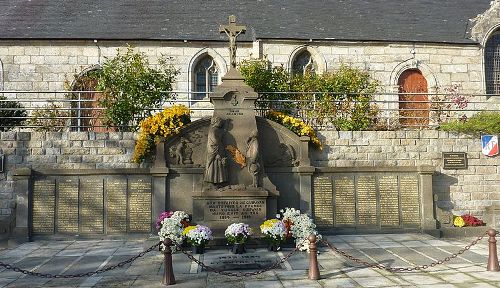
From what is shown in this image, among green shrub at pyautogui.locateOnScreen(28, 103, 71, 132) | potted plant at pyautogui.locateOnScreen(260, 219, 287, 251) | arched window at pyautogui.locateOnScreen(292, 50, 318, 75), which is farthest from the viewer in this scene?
arched window at pyautogui.locateOnScreen(292, 50, 318, 75)

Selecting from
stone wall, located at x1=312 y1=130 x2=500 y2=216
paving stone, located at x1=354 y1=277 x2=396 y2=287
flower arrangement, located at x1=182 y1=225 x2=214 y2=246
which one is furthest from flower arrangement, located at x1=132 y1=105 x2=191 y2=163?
paving stone, located at x1=354 y1=277 x2=396 y2=287

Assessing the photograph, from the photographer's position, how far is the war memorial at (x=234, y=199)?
944 centimetres

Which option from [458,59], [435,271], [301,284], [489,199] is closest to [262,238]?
[301,284]

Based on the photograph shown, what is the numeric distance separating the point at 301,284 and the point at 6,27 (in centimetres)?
1730

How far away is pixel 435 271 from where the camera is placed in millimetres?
7543

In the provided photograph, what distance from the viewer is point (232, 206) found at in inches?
394

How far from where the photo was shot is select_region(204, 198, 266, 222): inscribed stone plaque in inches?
392

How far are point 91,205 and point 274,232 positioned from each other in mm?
5201

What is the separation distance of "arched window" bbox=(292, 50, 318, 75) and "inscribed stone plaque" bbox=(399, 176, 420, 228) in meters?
8.19

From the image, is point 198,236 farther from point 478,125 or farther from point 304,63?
point 304,63

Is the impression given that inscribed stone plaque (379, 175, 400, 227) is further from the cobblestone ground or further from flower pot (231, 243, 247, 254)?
flower pot (231, 243, 247, 254)

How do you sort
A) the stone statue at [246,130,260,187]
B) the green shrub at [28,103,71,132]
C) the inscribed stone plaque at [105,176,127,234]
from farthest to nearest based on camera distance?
the green shrub at [28,103,71,132] < the inscribed stone plaque at [105,176,127,234] < the stone statue at [246,130,260,187]

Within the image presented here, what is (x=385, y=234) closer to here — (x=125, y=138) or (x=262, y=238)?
(x=262, y=238)

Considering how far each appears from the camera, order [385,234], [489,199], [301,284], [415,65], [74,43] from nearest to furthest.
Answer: [301,284] < [385,234] < [489,199] < [74,43] < [415,65]
